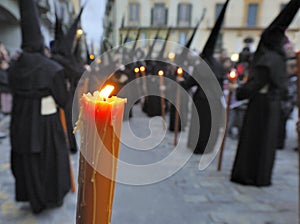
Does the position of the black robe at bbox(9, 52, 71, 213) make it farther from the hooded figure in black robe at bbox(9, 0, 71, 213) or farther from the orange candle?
the orange candle

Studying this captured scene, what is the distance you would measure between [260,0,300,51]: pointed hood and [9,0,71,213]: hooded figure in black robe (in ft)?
6.76

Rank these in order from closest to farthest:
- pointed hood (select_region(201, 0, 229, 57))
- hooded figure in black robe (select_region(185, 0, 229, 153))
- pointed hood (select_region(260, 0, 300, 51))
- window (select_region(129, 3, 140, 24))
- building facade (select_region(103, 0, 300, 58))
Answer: building facade (select_region(103, 0, 300, 58)) < window (select_region(129, 3, 140, 24)) < pointed hood (select_region(260, 0, 300, 51)) < pointed hood (select_region(201, 0, 229, 57)) < hooded figure in black robe (select_region(185, 0, 229, 153))

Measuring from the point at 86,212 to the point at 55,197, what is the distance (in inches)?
80.6

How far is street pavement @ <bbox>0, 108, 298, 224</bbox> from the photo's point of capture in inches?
89.4

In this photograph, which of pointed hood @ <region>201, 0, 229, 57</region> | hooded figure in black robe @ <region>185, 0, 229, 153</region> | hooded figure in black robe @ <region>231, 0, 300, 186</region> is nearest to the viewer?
hooded figure in black robe @ <region>231, 0, 300, 186</region>

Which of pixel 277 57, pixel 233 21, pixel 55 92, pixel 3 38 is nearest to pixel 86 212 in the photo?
pixel 55 92

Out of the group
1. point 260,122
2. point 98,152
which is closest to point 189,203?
point 260,122

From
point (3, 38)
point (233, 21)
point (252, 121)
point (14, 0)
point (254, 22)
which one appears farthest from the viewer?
point (233, 21)

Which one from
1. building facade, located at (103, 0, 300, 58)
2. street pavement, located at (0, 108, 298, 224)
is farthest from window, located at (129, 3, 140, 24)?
street pavement, located at (0, 108, 298, 224)

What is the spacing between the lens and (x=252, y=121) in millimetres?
3057

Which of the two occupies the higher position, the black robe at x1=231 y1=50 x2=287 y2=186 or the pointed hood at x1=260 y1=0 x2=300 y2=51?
the pointed hood at x1=260 y1=0 x2=300 y2=51

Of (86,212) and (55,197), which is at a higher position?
(86,212)

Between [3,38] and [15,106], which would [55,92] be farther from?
[3,38]

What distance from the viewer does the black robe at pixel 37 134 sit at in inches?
79.9
